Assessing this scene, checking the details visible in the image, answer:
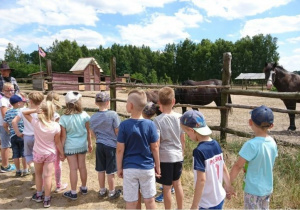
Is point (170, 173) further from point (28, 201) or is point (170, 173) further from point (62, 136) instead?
point (28, 201)

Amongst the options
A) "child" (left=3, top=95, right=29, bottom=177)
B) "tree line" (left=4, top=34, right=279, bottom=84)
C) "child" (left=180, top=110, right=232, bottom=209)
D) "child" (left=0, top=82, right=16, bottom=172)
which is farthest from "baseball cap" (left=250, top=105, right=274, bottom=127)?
"tree line" (left=4, top=34, right=279, bottom=84)

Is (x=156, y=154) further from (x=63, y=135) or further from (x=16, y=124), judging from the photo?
(x=16, y=124)

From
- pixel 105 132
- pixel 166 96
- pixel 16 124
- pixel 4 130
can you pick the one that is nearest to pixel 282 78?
pixel 166 96

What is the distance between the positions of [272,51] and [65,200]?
5548 centimetres

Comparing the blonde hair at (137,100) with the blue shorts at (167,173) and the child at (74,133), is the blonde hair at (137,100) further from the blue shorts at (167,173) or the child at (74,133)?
the child at (74,133)

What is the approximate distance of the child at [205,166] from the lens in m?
1.75

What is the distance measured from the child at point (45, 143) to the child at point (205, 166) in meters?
1.78

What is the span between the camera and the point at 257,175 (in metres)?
1.93

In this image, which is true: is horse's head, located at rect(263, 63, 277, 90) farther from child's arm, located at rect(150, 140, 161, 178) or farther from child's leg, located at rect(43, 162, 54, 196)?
child's leg, located at rect(43, 162, 54, 196)

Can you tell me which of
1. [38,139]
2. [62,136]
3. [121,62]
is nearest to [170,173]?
[62,136]

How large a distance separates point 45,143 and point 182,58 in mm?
57580

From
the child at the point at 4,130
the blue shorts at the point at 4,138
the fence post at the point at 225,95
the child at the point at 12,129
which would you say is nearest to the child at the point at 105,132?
the child at the point at 12,129

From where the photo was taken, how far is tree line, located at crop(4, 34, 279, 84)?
49938 millimetres

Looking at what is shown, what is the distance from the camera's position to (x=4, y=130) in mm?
3918
